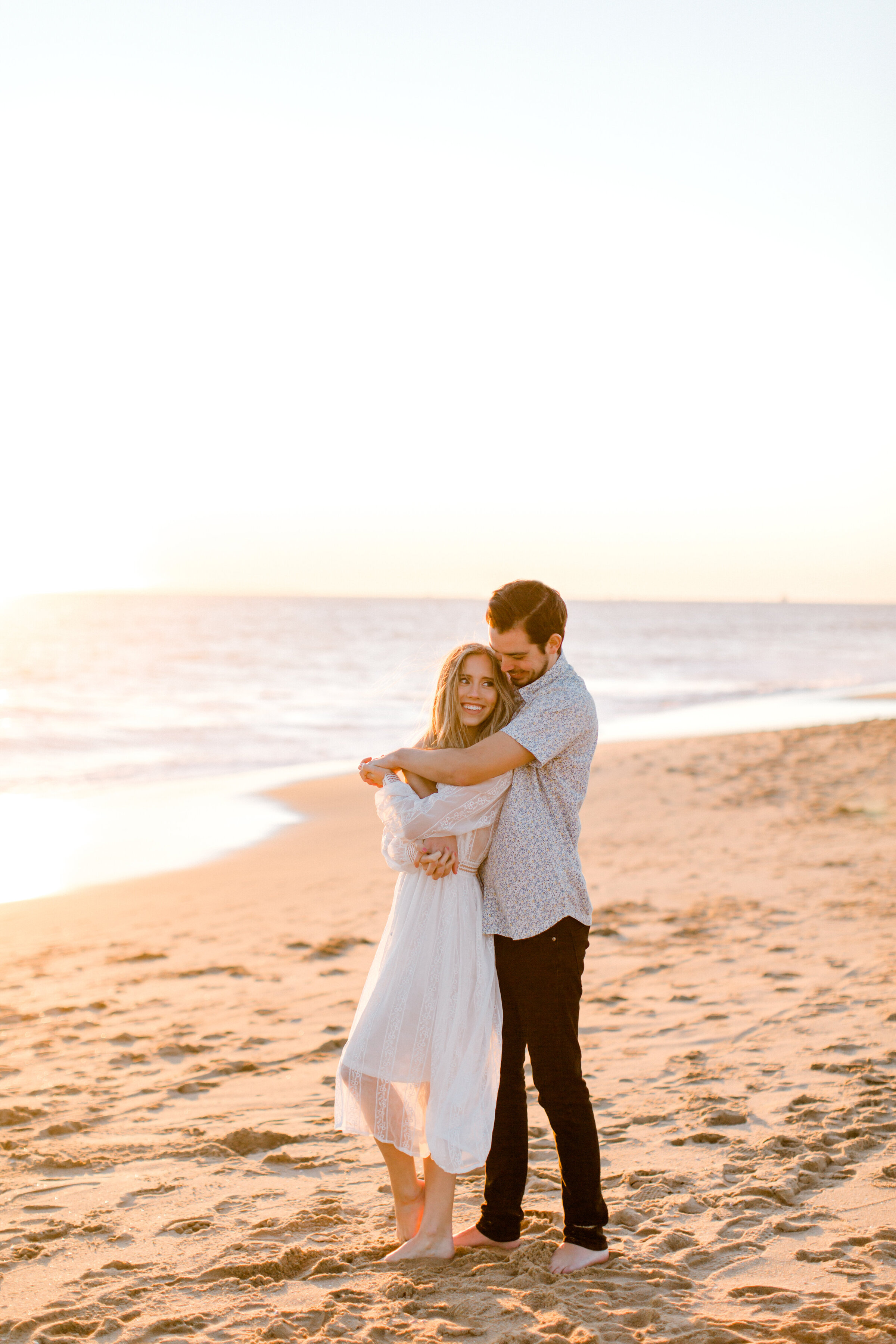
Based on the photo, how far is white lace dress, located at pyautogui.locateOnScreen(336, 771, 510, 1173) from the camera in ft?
10.1

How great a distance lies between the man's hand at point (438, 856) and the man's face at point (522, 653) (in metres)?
0.52

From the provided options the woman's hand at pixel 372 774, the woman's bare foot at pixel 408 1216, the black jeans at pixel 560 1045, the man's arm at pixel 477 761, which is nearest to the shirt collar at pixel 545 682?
the man's arm at pixel 477 761

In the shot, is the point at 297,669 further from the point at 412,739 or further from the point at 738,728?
the point at 412,739

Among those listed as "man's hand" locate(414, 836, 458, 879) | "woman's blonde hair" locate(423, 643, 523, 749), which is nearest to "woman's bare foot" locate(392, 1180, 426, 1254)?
"man's hand" locate(414, 836, 458, 879)

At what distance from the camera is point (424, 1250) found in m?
3.18

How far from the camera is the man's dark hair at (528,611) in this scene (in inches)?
121

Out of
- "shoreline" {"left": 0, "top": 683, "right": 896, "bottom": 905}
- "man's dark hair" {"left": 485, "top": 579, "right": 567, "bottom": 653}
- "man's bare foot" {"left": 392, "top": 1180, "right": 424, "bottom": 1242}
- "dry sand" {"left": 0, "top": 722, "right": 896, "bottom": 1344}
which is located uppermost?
"man's dark hair" {"left": 485, "top": 579, "right": 567, "bottom": 653}

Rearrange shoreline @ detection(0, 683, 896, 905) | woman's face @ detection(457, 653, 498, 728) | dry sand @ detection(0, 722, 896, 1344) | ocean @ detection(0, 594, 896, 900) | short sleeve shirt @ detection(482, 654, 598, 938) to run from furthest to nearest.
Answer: ocean @ detection(0, 594, 896, 900)
shoreline @ detection(0, 683, 896, 905)
woman's face @ detection(457, 653, 498, 728)
short sleeve shirt @ detection(482, 654, 598, 938)
dry sand @ detection(0, 722, 896, 1344)

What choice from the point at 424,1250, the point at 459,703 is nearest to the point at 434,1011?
the point at 424,1250

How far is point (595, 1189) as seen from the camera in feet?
10.3

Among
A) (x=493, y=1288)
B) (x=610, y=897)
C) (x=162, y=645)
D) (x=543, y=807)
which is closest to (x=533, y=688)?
(x=543, y=807)

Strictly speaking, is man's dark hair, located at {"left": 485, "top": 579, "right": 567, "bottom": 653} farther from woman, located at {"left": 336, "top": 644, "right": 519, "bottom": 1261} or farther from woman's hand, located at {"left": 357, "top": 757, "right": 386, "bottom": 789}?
woman's hand, located at {"left": 357, "top": 757, "right": 386, "bottom": 789}

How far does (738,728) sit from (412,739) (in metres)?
16.9

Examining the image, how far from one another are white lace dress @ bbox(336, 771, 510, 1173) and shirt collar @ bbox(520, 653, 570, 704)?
0.83ft
